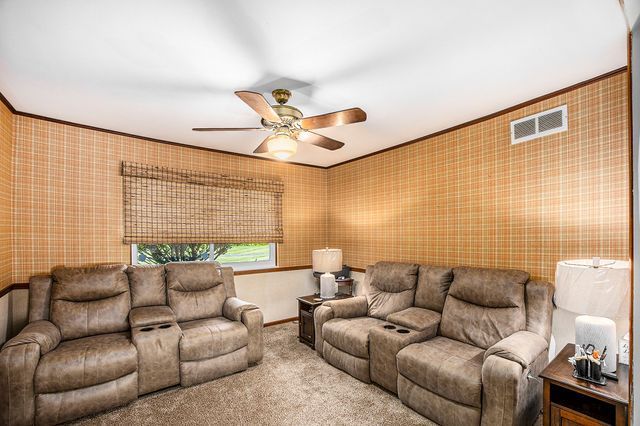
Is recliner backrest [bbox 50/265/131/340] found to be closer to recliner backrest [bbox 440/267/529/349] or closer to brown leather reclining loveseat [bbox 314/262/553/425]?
brown leather reclining loveseat [bbox 314/262/553/425]

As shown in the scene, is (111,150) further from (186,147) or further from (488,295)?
(488,295)

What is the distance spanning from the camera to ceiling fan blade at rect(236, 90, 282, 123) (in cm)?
200

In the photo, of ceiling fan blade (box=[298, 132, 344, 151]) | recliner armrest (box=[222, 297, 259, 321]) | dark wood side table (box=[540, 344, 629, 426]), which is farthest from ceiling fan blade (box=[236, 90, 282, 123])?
dark wood side table (box=[540, 344, 629, 426])

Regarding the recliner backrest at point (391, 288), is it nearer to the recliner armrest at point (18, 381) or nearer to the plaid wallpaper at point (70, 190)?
the plaid wallpaper at point (70, 190)

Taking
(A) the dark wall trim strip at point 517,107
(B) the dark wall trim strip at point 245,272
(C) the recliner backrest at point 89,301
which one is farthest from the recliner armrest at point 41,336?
(A) the dark wall trim strip at point 517,107

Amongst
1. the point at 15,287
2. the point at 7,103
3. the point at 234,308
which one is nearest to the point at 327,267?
the point at 234,308

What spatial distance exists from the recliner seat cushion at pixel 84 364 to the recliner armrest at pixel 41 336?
6cm

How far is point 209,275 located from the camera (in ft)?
12.3

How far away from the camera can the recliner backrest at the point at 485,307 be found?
2.61m

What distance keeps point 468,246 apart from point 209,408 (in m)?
2.95

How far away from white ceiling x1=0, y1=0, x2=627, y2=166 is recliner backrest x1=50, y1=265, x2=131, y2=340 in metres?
1.64

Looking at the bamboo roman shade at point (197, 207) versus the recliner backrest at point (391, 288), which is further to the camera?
the bamboo roman shade at point (197, 207)

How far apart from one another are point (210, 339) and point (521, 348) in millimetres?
2631

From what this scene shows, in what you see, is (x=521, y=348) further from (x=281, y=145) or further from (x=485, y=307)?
(x=281, y=145)
